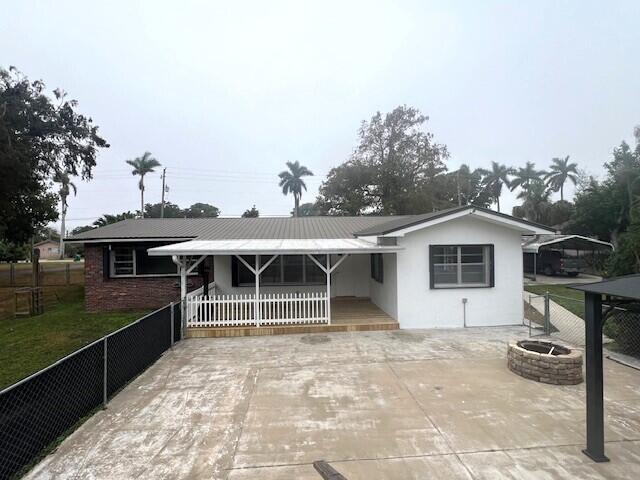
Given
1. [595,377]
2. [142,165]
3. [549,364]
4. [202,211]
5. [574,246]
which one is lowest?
[549,364]

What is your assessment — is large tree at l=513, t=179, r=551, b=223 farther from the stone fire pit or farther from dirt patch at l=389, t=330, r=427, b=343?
the stone fire pit

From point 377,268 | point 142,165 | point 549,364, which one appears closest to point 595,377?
point 549,364

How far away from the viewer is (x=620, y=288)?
2943 millimetres

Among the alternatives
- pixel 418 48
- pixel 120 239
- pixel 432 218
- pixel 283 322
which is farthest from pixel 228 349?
pixel 418 48

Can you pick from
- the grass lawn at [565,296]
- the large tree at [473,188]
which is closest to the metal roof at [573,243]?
the grass lawn at [565,296]

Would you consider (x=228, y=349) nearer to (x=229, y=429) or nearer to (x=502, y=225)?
(x=229, y=429)

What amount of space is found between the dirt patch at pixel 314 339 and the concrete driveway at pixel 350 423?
3.74 ft

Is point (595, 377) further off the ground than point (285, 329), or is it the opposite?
point (595, 377)

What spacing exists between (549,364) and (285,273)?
26.8ft

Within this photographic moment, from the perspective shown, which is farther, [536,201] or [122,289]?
[536,201]

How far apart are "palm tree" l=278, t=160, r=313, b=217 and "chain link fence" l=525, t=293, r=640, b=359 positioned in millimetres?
40235

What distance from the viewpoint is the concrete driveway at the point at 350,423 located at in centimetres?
334

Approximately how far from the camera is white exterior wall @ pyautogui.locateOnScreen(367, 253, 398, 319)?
9.25 metres

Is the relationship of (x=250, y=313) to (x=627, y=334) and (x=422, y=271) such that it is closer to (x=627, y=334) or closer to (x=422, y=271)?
(x=422, y=271)
